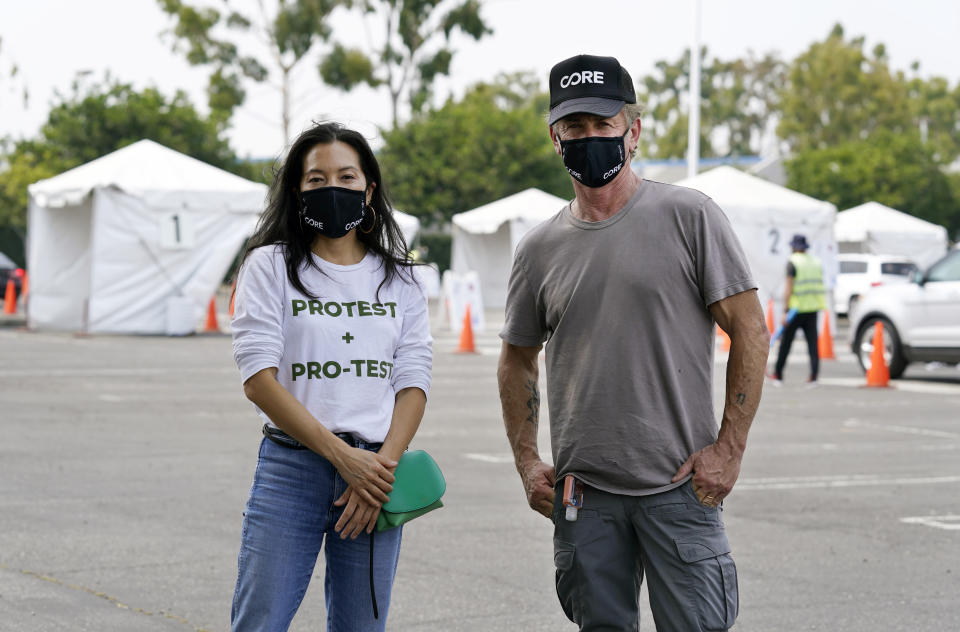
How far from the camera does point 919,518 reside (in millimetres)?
8141

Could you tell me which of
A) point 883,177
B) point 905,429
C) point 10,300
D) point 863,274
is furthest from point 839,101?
point 905,429

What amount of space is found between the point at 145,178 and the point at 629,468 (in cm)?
2184

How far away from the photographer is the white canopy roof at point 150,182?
23.7 m

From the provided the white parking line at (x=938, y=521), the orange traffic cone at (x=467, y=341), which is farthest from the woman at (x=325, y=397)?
the orange traffic cone at (x=467, y=341)

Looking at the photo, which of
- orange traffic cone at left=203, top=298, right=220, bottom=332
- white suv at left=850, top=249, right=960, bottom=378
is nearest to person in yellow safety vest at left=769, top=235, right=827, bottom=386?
white suv at left=850, top=249, right=960, bottom=378

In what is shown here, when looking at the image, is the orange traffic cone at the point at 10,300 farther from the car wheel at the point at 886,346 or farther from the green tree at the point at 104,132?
the car wheel at the point at 886,346

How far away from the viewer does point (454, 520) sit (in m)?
7.78

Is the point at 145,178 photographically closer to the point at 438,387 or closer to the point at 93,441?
the point at 438,387

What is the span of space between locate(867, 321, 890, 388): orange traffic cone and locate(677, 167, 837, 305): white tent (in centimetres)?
902

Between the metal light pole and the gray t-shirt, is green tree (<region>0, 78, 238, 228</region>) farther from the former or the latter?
the gray t-shirt

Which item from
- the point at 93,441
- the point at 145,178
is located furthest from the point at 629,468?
the point at 145,178

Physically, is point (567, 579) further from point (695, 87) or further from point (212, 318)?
point (695, 87)

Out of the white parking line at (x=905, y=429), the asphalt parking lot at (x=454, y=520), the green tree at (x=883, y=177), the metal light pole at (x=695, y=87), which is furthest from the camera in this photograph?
the green tree at (x=883, y=177)

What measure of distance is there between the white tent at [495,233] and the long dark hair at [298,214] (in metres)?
27.3
